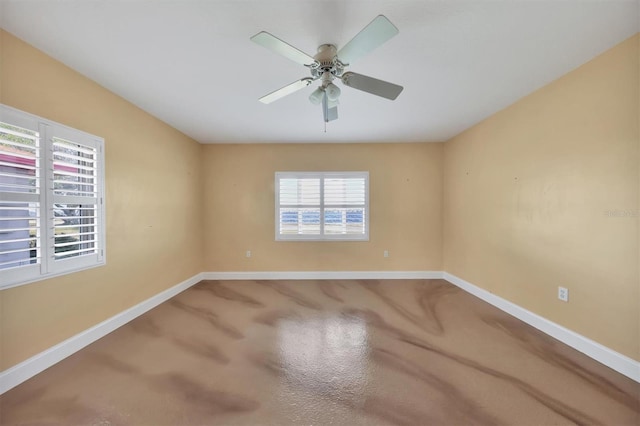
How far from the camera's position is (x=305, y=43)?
171 cm

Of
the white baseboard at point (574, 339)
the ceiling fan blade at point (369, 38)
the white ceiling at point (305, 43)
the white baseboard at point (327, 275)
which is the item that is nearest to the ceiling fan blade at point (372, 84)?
the ceiling fan blade at point (369, 38)

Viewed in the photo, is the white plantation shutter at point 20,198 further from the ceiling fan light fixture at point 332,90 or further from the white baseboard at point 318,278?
the ceiling fan light fixture at point 332,90

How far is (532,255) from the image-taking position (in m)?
2.50

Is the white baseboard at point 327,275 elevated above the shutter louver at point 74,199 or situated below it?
below

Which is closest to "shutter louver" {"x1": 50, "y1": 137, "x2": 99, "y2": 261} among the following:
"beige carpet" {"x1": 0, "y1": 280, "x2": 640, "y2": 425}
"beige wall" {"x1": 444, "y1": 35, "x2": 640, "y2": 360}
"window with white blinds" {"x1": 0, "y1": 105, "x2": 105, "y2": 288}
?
"window with white blinds" {"x1": 0, "y1": 105, "x2": 105, "y2": 288}

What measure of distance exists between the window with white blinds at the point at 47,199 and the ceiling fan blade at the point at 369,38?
2.37 meters

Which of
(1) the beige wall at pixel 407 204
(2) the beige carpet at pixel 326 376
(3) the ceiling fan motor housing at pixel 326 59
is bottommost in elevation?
(2) the beige carpet at pixel 326 376

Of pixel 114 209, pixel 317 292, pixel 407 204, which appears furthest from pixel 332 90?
pixel 407 204

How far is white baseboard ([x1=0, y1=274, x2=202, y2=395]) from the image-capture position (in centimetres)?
165

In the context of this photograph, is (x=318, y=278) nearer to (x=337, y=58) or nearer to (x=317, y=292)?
(x=317, y=292)

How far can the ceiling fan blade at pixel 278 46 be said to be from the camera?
1.36 meters

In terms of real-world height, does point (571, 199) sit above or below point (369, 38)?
below

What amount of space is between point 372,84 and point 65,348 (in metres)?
3.31

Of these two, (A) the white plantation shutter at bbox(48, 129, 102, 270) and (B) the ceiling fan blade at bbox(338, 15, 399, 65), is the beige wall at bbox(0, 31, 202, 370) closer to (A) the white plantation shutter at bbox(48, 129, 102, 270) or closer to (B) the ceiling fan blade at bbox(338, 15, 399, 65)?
(A) the white plantation shutter at bbox(48, 129, 102, 270)
